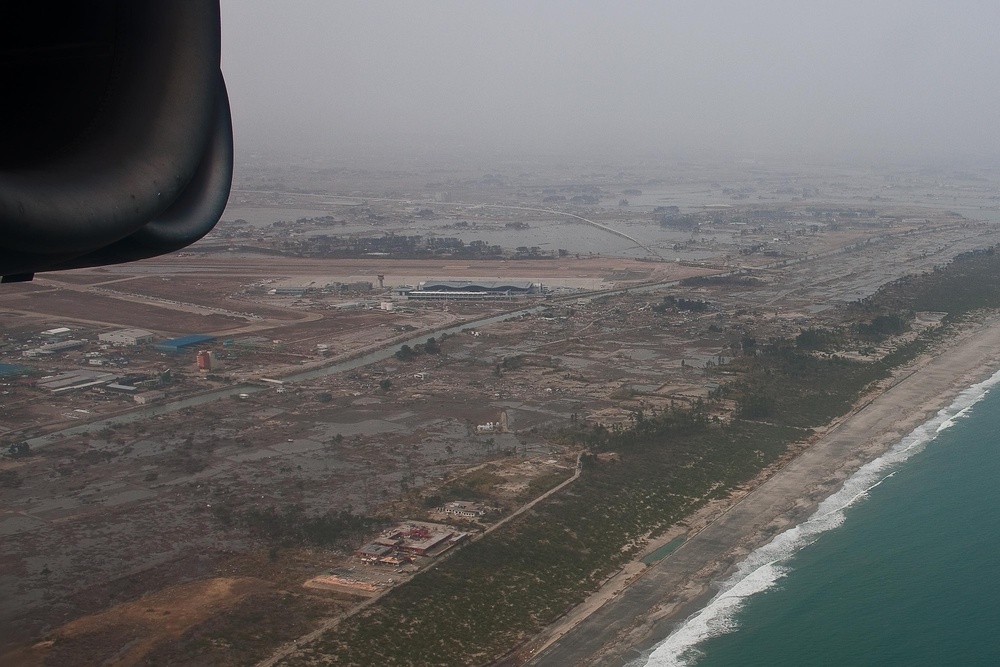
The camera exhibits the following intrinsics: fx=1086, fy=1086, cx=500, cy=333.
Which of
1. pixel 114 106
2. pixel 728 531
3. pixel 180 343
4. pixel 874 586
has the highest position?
pixel 114 106

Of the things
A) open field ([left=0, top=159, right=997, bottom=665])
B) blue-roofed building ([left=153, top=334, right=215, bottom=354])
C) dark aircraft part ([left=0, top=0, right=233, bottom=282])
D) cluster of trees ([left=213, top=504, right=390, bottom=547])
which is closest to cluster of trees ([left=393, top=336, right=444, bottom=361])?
open field ([left=0, top=159, right=997, bottom=665])

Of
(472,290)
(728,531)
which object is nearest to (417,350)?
(472,290)

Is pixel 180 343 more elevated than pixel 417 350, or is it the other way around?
pixel 180 343

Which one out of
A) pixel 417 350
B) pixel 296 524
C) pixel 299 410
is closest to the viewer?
pixel 296 524

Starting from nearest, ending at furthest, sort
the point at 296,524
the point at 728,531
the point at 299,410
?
the point at 296,524
the point at 728,531
the point at 299,410

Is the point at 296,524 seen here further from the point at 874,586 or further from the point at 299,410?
the point at 874,586

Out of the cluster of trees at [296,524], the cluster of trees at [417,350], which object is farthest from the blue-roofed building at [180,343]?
the cluster of trees at [296,524]

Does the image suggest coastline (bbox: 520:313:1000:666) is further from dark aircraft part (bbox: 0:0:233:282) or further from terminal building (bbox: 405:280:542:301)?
terminal building (bbox: 405:280:542:301)
